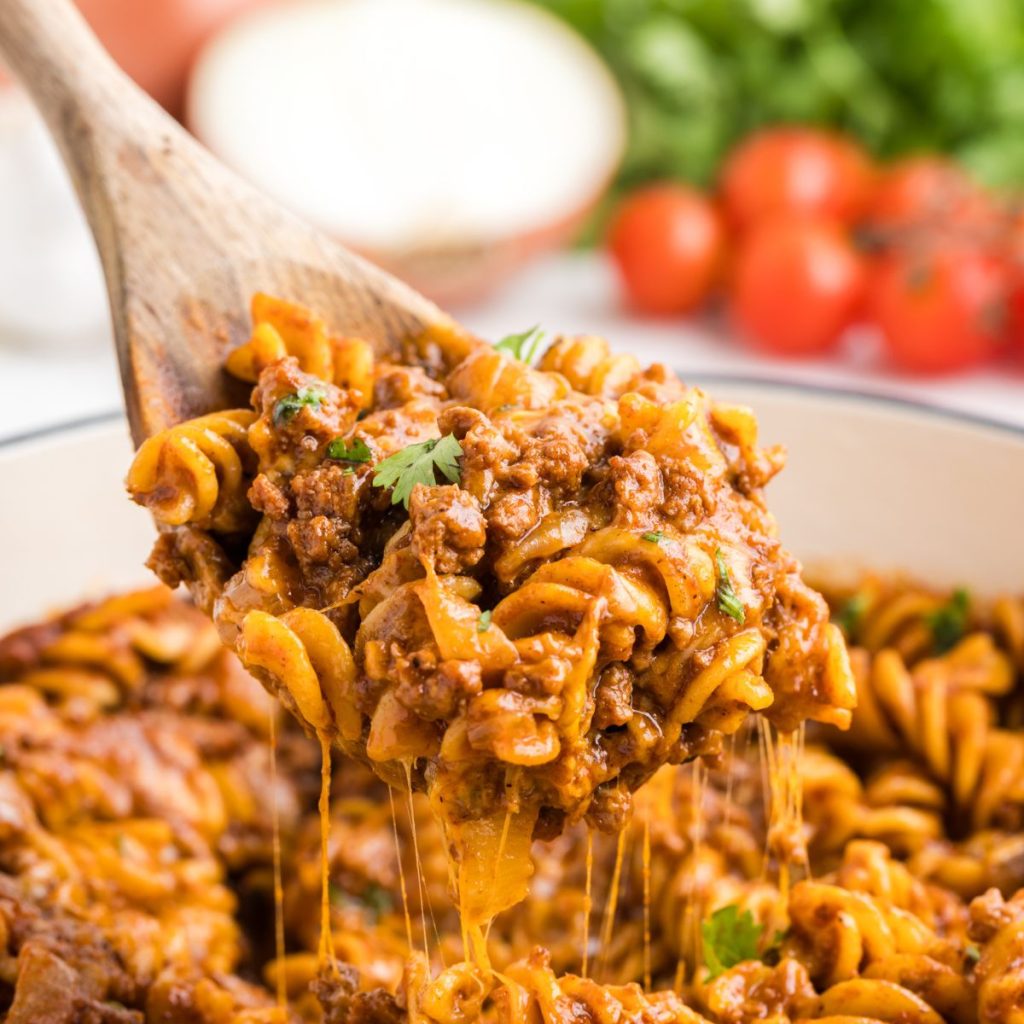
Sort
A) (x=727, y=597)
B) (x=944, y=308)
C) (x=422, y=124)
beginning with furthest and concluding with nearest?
(x=422, y=124), (x=944, y=308), (x=727, y=597)

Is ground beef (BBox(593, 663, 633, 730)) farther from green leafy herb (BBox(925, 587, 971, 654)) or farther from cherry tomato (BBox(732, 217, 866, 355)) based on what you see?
cherry tomato (BBox(732, 217, 866, 355))

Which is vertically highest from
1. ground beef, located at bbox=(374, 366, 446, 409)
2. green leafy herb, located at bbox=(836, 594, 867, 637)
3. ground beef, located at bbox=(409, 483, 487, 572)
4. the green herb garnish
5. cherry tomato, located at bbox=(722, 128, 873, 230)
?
cherry tomato, located at bbox=(722, 128, 873, 230)

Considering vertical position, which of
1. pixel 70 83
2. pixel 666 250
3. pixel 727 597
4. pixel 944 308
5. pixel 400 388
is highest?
pixel 666 250

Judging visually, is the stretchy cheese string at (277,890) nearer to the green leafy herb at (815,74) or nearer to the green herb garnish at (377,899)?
the green herb garnish at (377,899)

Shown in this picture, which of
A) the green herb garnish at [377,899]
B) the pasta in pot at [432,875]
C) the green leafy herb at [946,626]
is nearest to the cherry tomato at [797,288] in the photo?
the pasta in pot at [432,875]

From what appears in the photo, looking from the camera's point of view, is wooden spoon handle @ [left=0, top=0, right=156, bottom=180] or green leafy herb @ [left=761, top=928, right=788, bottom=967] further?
wooden spoon handle @ [left=0, top=0, right=156, bottom=180]

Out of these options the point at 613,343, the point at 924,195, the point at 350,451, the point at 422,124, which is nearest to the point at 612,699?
the point at 350,451

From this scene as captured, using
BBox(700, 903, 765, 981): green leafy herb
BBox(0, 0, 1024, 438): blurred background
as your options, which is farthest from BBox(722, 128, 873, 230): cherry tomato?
BBox(700, 903, 765, 981): green leafy herb

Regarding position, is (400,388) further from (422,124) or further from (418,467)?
(422,124)
